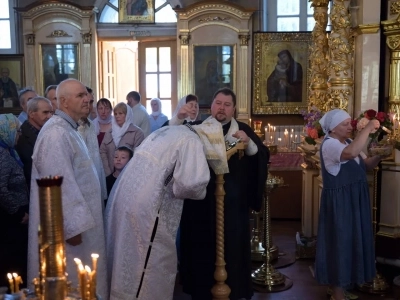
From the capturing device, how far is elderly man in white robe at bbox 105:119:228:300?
2.84 m

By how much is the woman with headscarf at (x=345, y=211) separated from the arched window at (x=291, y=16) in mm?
6570

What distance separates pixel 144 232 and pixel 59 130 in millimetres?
770

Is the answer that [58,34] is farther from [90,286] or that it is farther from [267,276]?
[90,286]

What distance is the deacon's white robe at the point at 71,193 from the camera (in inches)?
107

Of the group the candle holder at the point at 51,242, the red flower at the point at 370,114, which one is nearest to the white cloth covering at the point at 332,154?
the red flower at the point at 370,114

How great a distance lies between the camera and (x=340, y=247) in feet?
10.9

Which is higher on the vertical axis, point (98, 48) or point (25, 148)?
point (98, 48)

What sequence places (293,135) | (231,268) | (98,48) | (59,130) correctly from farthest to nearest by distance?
1. (98,48)
2. (293,135)
3. (231,268)
4. (59,130)

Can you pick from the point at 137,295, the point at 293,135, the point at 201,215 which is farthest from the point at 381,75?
the point at 293,135

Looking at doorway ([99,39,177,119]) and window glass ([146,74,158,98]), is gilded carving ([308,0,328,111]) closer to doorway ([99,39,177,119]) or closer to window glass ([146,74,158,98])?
doorway ([99,39,177,119])

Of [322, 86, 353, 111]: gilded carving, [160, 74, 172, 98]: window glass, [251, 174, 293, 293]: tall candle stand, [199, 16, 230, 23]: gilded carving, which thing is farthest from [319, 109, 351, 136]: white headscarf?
[160, 74, 172, 98]: window glass

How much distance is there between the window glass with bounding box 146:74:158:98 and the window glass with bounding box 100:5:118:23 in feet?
4.12

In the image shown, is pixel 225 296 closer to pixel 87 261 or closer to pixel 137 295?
pixel 137 295

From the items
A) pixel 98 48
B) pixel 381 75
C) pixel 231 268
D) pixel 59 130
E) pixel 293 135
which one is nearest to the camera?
pixel 59 130
